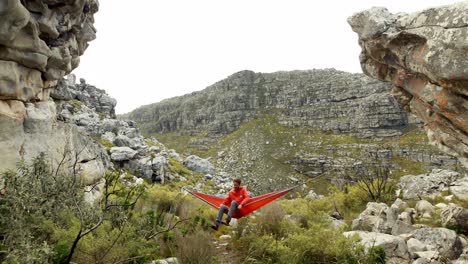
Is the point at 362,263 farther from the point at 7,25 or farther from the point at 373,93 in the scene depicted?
the point at 373,93

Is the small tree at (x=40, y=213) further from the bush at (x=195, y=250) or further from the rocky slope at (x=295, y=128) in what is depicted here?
the rocky slope at (x=295, y=128)

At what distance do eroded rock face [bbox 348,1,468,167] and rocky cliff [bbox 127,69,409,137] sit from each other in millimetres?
64431

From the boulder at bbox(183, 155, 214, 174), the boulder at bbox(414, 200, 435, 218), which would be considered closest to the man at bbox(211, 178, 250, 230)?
the boulder at bbox(414, 200, 435, 218)

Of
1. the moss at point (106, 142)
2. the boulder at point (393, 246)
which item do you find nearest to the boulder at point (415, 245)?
the boulder at point (393, 246)

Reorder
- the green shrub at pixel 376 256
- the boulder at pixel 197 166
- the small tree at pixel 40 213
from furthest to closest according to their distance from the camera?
the boulder at pixel 197 166 → the green shrub at pixel 376 256 → the small tree at pixel 40 213

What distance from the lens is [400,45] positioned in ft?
21.6

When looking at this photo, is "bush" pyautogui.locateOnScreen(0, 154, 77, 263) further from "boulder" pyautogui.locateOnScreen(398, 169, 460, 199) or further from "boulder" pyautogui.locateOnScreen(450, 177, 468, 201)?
"boulder" pyautogui.locateOnScreen(398, 169, 460, 199)

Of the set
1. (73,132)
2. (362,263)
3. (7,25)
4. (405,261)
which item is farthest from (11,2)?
(405,261)

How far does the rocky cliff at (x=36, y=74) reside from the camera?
24.3 feet

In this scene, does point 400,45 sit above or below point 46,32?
below

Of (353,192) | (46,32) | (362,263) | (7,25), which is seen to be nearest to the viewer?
(362,263)

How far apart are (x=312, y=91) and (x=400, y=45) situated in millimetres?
80302

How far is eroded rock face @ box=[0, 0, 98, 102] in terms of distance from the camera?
7359 mm

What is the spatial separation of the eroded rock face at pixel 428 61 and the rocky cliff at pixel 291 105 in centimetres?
6443
